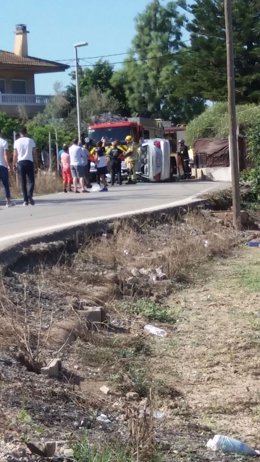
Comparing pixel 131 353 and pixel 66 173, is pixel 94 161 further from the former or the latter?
pixel 131 353

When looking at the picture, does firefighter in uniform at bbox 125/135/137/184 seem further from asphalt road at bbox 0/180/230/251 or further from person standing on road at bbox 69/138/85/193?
person standing on road at bbox 69/138/85/193

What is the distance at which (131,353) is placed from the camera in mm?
10688

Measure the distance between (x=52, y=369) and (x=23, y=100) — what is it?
55.5m

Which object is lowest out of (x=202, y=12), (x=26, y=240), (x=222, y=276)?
(x=222, y=276)

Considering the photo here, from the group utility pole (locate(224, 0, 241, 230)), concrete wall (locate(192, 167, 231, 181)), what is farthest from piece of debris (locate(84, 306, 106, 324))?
concrete wall (locate(192, 167, 231, 181))

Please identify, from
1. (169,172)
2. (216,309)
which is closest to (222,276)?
(216,309)

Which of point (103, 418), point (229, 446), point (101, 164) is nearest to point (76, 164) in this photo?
point (101, 164)

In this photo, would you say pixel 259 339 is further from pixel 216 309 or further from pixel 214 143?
pixel 214 143

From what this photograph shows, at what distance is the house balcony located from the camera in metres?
61.2

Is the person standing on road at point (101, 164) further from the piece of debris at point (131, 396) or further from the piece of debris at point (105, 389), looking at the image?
the piece of debris at point (131, 396)

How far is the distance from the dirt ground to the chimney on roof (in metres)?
50.5

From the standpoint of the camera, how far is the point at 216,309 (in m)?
14.0

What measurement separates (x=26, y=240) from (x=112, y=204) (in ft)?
30.9

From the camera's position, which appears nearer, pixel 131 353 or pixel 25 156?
pixel 131 353
